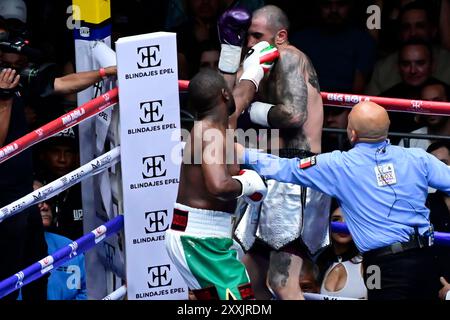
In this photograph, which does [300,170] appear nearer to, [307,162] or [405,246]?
[307,162]

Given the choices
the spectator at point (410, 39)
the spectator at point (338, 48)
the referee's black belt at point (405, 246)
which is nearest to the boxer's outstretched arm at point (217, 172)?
the referee's black belt at point (405, 246)

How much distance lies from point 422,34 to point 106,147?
243 centimetres

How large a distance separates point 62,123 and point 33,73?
0.43m

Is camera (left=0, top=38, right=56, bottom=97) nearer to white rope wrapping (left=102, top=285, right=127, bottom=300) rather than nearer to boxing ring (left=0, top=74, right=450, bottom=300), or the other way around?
boxing ring (left=0, top=74, right=450, bottom=300)

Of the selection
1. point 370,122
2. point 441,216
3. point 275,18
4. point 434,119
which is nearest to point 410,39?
point 434,119

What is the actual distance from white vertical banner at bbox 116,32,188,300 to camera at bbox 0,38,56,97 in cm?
49

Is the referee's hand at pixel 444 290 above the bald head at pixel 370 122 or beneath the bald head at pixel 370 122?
beneath

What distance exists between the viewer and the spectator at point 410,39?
9.11m

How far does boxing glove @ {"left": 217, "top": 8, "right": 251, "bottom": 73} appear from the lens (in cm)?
754

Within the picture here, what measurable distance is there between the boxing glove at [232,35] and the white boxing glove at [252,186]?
0.76 meters

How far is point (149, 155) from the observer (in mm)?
7391

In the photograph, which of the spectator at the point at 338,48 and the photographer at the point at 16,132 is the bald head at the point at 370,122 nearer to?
the photographer at the point at 16,132
